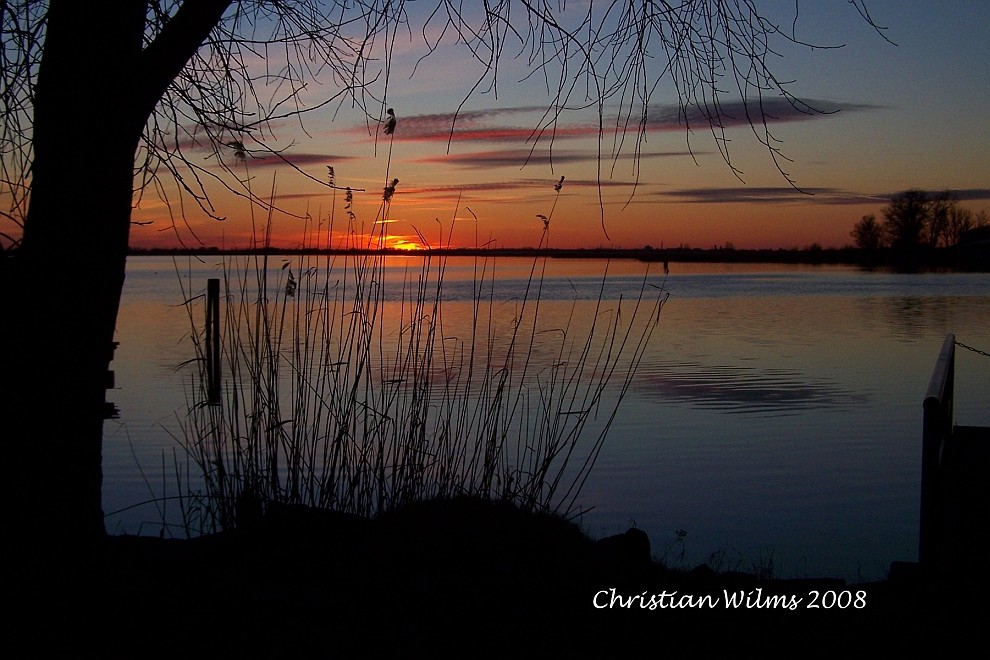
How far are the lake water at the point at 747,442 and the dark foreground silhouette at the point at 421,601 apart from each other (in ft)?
4.88

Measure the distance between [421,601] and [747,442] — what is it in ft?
21.5

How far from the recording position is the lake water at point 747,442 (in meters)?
5.93

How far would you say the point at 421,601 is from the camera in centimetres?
275

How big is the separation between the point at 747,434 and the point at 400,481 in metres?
5.81

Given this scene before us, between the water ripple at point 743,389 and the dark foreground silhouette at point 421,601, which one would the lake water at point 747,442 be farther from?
the dark foreground silhouette at point 421,601

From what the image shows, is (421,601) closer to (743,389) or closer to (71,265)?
(71,265)

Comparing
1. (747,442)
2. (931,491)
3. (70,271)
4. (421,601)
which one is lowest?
(747,442)

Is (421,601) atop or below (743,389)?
atop

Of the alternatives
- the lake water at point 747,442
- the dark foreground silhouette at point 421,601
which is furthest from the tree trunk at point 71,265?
the lake water at point 747,442

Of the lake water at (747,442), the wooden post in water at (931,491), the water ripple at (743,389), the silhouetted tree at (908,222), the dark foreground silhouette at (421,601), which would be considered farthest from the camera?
the silhouetted tree at (908,222)

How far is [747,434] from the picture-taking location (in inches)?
356

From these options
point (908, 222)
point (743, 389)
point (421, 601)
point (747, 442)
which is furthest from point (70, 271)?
point (908, 222)

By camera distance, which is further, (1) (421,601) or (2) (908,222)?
(2) (908,222)

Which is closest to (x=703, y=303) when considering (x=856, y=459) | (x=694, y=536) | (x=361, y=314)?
(x=856, y=459)
